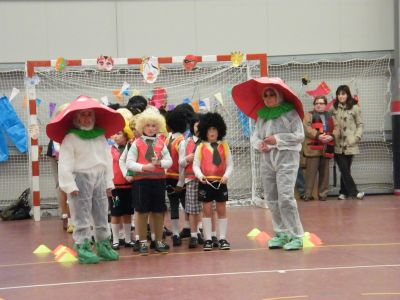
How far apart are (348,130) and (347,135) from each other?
0.33ft

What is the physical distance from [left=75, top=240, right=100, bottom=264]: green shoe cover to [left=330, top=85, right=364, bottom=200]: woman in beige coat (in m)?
6.51

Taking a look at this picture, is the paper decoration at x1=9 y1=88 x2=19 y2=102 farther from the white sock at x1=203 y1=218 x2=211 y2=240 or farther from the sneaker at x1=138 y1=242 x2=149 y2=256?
the white sock at x1=203 y1=218 x2=211 y2=240

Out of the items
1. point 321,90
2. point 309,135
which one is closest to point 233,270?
point 309,135

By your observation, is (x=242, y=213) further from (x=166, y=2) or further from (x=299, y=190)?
(x=166, y=2)

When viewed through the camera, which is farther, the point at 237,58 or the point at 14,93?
the point at 14,93

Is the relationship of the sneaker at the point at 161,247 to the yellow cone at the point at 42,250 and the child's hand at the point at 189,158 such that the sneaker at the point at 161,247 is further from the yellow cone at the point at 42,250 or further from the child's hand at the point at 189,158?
the yellow cone at the point at 42,250

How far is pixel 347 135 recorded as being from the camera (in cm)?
1227

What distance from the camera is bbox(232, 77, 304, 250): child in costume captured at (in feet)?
23.1

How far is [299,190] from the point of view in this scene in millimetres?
12555

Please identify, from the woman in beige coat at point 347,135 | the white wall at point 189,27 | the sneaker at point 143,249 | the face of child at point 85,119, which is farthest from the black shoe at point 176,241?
the white wall at point 189,27

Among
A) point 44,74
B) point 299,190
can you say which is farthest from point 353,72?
point 44,74

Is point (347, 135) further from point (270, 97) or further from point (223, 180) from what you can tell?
point (223, 180)

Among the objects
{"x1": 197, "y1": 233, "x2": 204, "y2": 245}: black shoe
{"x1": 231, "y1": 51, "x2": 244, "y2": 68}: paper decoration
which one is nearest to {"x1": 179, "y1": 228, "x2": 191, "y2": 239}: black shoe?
{"x1": 197, "y1": 233, "x2": 204, "y2": 245}: black shoe

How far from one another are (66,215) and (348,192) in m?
5.44
